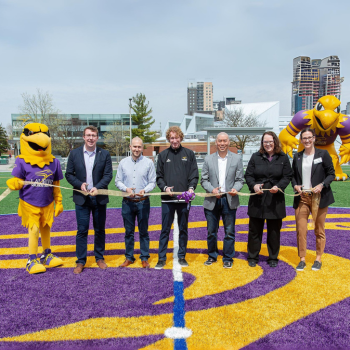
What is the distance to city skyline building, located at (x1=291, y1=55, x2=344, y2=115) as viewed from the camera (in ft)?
462

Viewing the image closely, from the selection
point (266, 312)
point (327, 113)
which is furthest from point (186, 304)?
point (327, 113)

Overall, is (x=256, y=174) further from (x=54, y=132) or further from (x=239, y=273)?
(x=54, y=132)

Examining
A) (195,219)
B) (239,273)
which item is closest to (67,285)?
(239,273)

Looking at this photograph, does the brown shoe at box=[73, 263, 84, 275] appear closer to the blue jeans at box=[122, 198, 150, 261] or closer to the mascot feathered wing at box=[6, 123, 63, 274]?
Answer: the mascot feathered wing at box=[6, 123, 63, 274]

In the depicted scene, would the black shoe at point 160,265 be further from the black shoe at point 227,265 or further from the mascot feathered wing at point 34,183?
the mascot feathered wing at point 34,183

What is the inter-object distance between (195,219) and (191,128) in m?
63.2

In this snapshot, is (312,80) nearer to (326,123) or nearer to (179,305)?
(326,123)

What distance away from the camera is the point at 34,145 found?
13.4 feet

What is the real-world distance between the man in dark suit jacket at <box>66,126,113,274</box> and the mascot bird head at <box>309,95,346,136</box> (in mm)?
4451

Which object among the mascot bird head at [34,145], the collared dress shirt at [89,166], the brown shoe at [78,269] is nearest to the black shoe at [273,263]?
the brown shoe at [78,269]

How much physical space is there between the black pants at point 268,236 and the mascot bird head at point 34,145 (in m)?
3.14

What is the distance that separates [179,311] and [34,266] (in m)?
2.24

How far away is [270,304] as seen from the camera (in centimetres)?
309

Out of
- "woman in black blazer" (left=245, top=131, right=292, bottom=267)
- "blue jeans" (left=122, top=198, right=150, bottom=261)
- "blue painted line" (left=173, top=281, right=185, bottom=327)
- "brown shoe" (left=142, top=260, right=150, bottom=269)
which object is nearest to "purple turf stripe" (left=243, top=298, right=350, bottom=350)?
"blue painted line" (left=173, top=281, right=185, bottom=327)
